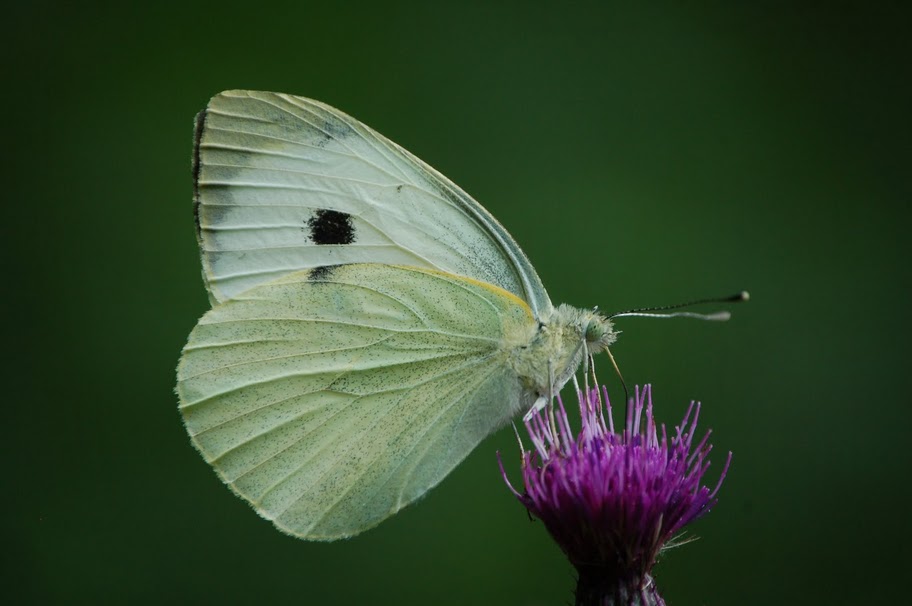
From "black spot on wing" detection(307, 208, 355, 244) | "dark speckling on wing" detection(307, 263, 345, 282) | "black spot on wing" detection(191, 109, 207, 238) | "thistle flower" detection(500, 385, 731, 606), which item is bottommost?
"thistle flower" detection(500, 385, 731, 606)

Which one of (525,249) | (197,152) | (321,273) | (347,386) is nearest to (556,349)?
(347,386)

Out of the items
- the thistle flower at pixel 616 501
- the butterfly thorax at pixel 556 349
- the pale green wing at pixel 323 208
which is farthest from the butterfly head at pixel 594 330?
the thistle flower at pixel 616 501

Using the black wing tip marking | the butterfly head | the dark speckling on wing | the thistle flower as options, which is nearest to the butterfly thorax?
the butterfly head

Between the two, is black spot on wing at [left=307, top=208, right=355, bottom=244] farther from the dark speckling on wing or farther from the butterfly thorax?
the butterfly thorax

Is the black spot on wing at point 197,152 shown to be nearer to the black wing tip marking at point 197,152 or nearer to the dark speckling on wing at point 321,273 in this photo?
the black wing tip marking at point 197,152

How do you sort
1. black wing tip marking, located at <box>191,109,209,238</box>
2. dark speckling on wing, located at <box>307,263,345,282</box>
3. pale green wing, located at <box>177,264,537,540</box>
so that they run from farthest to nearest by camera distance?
dark speckling on wing, located at <box>307,263,345,282</box> → black wing tip marking, located at <box>191,109,209,238</box> → pale green wing, located at <box>177,264,537,540</box>

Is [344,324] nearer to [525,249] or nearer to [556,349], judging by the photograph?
[556,349]
